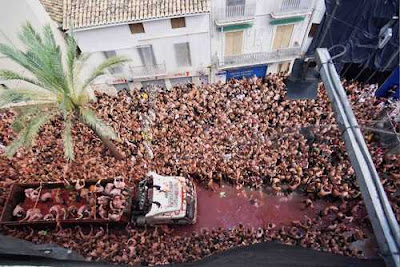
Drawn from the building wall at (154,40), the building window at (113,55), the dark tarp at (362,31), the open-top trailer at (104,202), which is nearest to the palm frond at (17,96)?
the open-top trailer at (104,202)

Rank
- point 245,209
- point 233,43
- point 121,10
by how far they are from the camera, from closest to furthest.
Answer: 1. point 245,209
2. point 121,10
3. point 233,43

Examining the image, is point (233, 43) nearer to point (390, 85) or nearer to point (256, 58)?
point (256, 58)

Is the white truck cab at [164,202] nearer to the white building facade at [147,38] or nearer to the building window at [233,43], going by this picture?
the white building facade at [147,38]

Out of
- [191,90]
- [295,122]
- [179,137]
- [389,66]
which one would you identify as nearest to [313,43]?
[389,66]

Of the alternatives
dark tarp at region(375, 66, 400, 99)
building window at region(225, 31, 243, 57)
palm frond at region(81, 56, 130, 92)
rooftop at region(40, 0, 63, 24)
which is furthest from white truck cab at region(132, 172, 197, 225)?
dark tarp at region(375, 66, 400, 99)

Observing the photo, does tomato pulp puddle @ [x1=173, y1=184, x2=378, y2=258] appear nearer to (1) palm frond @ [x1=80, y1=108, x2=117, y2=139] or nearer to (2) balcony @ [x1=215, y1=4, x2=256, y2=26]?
(1) palm frond @ [x1=80, y1=108, x2=117, y2=139]

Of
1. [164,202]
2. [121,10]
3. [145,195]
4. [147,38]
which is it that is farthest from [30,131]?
[147,38]

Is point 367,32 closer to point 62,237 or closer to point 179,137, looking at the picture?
point 179,137
